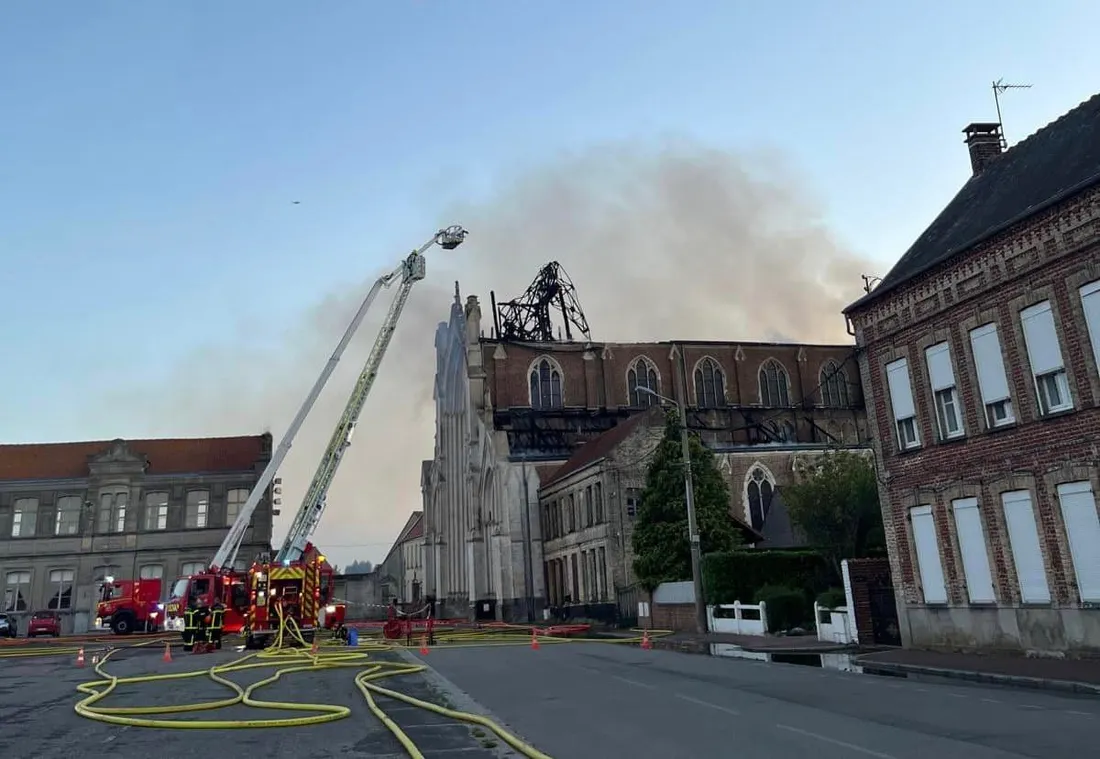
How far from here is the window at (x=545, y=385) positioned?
6469 centimetres

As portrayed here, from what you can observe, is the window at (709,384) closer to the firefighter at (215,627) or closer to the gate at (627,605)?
the gate at (627,605)

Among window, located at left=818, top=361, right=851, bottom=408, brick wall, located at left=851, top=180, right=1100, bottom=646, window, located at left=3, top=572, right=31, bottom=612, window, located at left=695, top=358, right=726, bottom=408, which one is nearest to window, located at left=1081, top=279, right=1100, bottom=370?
brick wall, located at left=851, top=180, right=1100, bottom=646

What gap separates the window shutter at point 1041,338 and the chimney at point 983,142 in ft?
28.0

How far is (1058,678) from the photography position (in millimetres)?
14531

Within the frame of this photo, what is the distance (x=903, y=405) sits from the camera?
2253 centimetres

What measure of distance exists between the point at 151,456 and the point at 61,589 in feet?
35.2

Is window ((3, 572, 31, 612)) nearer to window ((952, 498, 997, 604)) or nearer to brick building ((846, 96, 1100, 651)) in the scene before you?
brick building ((846, 96, 1100, 651))

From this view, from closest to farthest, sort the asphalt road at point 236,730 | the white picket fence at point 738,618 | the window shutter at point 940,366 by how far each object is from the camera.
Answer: the asphalt road at point 236,730 → the window shutter at point 940,366 → the white picket fence at point 738,618

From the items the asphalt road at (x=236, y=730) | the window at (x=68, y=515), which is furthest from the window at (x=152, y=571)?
the asphalt road at (x=236, y=730)

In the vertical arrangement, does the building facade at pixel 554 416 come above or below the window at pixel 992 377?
above

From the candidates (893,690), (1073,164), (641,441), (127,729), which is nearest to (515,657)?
(893,690)

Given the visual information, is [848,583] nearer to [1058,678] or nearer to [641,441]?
[1058,678]

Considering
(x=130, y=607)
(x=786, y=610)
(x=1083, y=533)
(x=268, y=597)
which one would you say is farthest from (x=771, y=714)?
(x=130, y=607)

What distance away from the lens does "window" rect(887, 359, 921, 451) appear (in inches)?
876
